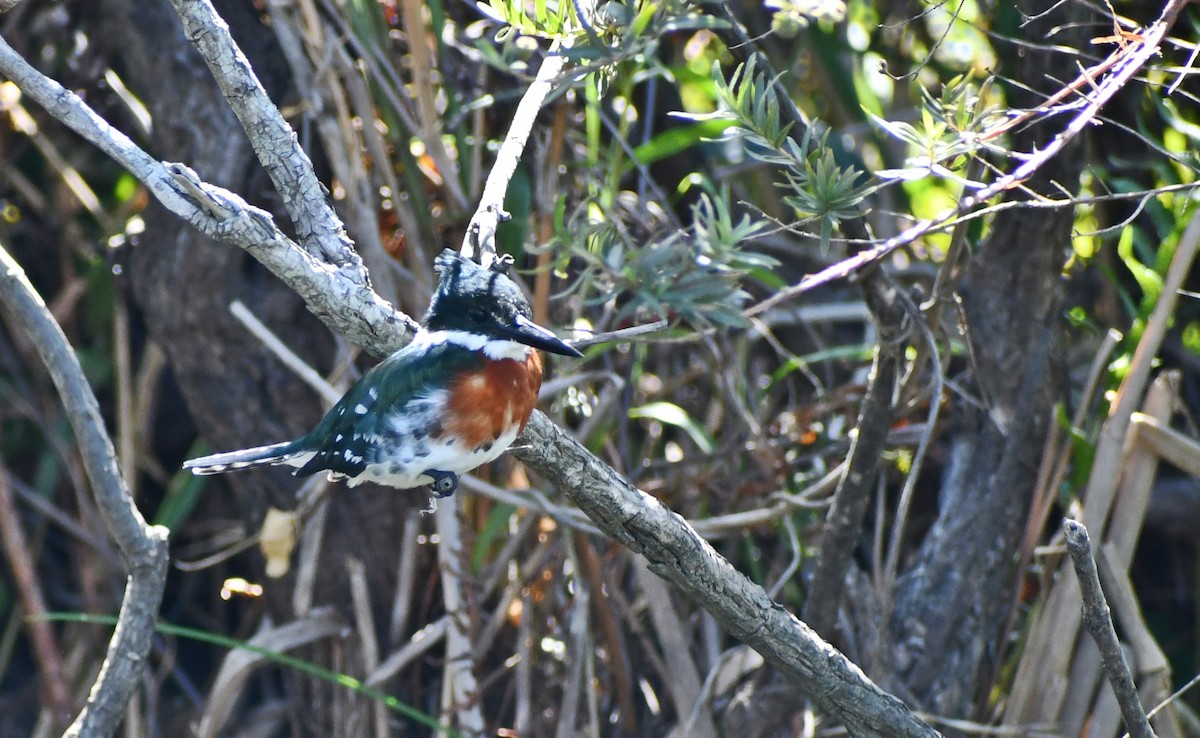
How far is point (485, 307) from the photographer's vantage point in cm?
193

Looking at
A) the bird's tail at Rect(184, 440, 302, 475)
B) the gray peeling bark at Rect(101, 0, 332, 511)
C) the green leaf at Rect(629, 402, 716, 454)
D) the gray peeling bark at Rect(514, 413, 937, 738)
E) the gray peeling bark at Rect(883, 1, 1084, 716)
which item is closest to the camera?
the gray peeling bark at Rect(514, 413, 937, 738)

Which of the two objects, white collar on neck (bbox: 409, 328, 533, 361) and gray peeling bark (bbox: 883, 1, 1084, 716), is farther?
gray peeling bark (bbox: 883, 1, 1084, 716)

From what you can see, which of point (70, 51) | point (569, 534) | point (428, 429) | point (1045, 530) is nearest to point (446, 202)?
point (569, 534)

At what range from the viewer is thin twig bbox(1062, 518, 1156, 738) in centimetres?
162

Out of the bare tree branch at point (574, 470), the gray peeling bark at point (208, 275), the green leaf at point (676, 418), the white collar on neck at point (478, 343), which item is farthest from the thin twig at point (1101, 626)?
the gray peeling bark at point (208, 275)

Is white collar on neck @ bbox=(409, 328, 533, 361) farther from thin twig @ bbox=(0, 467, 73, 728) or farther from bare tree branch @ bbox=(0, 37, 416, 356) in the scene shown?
thin twig @ bbox=(0, 467, 73, 728)

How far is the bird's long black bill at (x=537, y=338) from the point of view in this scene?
184 centimetres

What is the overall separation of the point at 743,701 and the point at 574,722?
1.28ft

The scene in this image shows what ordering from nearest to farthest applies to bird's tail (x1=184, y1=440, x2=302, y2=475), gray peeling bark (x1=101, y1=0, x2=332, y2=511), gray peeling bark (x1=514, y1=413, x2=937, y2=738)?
gray peeling bark (x1=514, y1=413, x2=937, y2=738)
bird's tail (x1=184, y1=440, x2=302, y2=475)
gray peeling bark (x1=101, y1=0, x2=332, y2=511)

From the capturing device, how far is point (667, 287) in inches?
84.8

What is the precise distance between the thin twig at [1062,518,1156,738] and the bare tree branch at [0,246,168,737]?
167 cm

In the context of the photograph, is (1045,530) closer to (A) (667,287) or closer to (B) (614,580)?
(B) (614,580)

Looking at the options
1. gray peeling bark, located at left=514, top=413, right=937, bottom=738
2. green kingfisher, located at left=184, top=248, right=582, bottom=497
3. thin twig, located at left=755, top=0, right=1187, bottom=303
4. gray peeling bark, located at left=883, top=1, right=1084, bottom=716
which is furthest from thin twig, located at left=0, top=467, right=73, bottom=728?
thin twig, located at left=755, top=0, right=1187, bottom=303

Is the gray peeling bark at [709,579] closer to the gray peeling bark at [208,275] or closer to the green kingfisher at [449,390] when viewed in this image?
the green kingfisher at [449,390]
